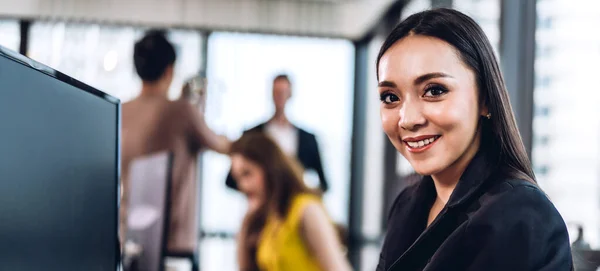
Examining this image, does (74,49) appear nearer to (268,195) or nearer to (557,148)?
(268,195)

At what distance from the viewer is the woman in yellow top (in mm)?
2574

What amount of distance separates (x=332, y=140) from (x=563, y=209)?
3673 millimetres

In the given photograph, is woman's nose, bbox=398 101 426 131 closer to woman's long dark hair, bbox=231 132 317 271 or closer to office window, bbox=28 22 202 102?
woman's long dark hair, bbox=231 132 317 271

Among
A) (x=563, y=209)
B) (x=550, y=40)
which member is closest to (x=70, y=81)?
(x=563, y=209)

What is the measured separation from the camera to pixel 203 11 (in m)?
6.00

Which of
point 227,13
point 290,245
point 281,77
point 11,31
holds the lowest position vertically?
point 290,245

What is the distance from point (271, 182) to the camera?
2672 millimetres

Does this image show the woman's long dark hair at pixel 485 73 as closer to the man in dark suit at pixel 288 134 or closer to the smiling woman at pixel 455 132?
the smiling woman at pixel 455 132

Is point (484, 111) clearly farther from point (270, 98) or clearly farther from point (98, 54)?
point (98, 54)

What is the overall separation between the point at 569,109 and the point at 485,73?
1.76 meters

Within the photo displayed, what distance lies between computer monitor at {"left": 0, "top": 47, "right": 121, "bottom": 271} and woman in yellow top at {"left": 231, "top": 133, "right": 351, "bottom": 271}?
158cm

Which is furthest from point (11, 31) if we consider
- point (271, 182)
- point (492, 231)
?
point (492, 231)

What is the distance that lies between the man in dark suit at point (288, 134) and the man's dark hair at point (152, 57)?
2.34m

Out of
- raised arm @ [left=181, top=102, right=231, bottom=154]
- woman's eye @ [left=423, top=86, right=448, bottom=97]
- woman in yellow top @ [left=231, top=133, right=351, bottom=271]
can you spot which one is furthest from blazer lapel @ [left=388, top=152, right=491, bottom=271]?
raised arm @ [left=181, top=102, right=231, bottom=154]
